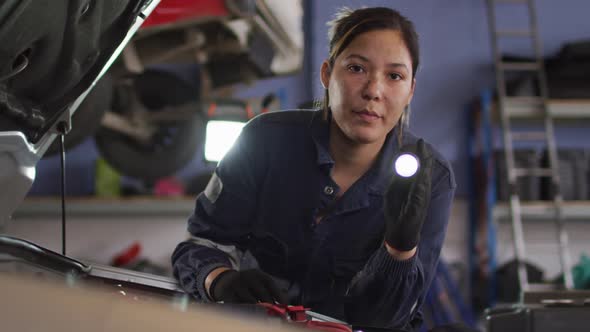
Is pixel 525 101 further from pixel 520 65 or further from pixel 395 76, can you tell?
pixel 395 76

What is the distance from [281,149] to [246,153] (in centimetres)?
5

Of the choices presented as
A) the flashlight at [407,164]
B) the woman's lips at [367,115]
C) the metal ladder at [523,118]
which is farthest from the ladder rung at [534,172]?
the flashlight at [407,164]

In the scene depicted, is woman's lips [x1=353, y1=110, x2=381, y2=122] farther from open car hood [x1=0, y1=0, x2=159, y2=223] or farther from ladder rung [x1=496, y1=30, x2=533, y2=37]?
ladder rung [x1=496, y1=30, x2=533, y2=37]

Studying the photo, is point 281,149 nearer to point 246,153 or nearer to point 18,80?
point 246,153

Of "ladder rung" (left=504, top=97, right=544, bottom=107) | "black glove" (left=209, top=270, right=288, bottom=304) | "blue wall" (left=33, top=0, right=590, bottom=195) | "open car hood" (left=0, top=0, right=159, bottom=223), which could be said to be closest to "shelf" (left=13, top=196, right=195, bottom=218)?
"blue wall" (left=33, top=0, right=590, bottom=195)

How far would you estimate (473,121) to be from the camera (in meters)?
3.69

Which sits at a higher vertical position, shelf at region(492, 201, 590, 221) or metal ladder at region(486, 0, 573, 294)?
metal ladder at region(486, 0, 573, 294)

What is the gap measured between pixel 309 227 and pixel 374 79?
0.77 ft

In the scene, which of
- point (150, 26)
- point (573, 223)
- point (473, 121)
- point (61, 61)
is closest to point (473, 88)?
point (473, 121)

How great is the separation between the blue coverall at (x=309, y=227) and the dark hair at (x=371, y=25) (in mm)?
117

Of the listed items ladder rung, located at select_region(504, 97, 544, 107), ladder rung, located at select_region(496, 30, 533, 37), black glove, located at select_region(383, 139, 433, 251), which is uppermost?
ladder rung, located at select_region(496, 30, 533, 37)

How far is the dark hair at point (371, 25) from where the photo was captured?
80cm

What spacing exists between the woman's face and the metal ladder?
101 inches

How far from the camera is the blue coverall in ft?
2.64
